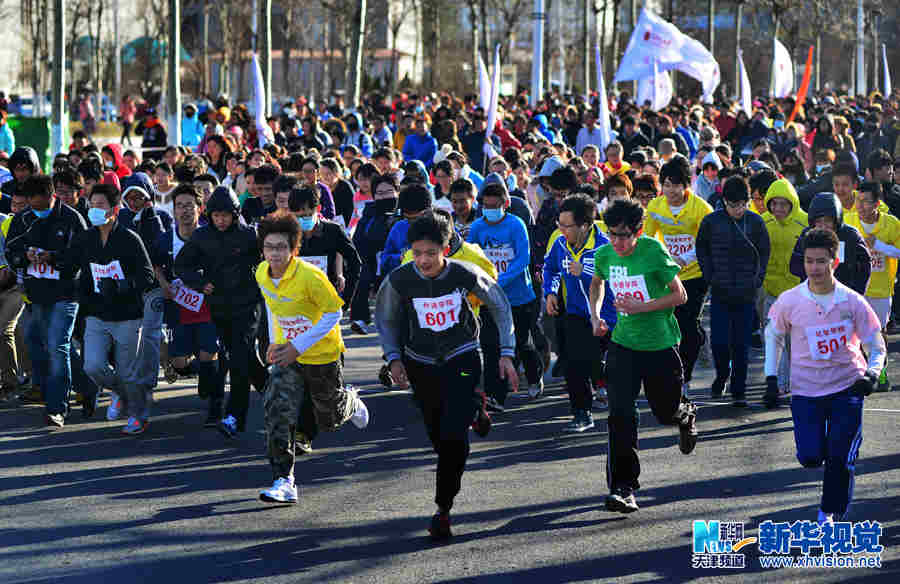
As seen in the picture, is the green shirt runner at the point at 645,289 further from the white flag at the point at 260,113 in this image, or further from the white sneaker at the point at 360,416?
the white flag at the point at 260,113

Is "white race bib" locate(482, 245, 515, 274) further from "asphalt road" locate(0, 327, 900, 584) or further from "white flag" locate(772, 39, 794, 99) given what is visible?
"white flag" locate(772, 39, 794, 99)

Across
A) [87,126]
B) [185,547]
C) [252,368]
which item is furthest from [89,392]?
[87,126]

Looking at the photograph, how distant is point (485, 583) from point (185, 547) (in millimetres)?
1635

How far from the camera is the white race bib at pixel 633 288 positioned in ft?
26.2

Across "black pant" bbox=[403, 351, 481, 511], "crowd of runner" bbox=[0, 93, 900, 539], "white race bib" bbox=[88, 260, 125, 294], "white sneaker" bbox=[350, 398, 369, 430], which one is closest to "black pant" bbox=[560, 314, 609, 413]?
"crowd of runner" bbox=[0, 93, 900, 539]

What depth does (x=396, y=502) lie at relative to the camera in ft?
A: 26.8

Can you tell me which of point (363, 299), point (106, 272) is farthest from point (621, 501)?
point (363, 299)

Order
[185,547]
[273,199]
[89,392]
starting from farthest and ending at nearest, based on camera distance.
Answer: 1. [273,199]
2. [89,392]
3. [185,547]

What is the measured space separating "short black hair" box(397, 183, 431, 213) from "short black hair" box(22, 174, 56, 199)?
2.58 metres

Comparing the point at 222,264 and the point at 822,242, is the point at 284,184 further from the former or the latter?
the point at 822,242

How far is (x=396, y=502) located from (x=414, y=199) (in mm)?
2992

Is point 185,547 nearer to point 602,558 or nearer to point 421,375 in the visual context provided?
point 421,375

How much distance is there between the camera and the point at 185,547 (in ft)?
23.9

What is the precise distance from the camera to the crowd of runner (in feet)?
24.5
